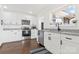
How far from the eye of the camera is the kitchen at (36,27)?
8.19 feet

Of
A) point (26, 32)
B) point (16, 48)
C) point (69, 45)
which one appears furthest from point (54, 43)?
point (26, 32)

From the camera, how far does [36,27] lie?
5.85 m

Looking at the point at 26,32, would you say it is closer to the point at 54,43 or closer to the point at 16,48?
the point at 16,48

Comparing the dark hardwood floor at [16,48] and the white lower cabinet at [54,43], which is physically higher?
the white lower cabinet at [54,43]

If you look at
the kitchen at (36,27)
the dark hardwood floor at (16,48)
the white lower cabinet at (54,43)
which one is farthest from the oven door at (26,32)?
the white lower cabinet at (54,43)

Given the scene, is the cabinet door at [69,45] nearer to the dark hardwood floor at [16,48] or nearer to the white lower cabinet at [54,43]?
the white lower cabinet at [54,43]

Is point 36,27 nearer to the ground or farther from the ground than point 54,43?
farther from the ground

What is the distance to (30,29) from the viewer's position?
5598mm

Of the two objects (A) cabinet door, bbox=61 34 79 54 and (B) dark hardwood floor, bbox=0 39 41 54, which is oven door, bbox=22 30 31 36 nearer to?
(B) dark hardwood floor, bbox=0 39 41 54

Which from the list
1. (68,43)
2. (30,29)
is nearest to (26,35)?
(30,29)

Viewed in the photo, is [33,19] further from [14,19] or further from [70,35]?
[70,35]

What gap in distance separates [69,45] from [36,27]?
425 cm

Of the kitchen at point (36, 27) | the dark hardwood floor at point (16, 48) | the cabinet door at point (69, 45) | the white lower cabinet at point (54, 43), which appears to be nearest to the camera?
the cabinet door at point (69, 45)
